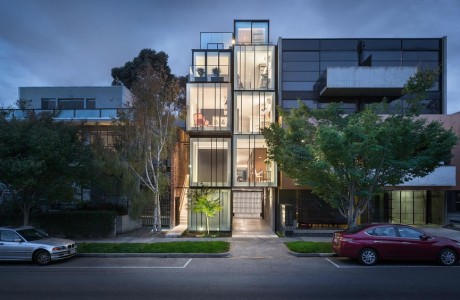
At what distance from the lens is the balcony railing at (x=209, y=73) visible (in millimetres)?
23406

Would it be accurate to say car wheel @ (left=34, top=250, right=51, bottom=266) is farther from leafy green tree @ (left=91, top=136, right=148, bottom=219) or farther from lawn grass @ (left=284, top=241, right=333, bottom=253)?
lawn grass @ (left=284, top=241, right=333, bottom=253)

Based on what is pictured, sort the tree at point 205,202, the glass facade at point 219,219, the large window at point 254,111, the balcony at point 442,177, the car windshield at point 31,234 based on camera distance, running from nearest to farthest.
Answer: the car windshield at point 31,234
the tree at point 205,202
the balcony at point 442,177
the glass facade at point 219,219
the large window at point 254,111

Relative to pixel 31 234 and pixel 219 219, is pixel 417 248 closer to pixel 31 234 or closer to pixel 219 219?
pixel 219 219

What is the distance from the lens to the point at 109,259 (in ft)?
47.9

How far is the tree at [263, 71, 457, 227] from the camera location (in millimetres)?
14250

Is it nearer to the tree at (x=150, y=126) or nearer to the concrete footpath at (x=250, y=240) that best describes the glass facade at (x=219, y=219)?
the concrete footpath at (x=250, y=240)

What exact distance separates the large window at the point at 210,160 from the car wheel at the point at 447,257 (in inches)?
478

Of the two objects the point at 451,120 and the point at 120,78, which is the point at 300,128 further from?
the point at 120,78

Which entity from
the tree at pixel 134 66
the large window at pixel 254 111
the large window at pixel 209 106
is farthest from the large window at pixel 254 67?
the tree at pixel 134 66

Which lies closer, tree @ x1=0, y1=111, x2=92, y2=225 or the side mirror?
the side mirror

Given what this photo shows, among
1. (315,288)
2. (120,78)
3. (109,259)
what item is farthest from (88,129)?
(120,78)

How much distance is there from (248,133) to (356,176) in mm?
9320

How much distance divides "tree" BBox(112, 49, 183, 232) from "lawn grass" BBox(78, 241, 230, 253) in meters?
4.61

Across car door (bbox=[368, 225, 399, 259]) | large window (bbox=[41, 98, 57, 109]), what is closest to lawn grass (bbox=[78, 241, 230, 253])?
car door (bbox=[368, 225, 399, 259])
